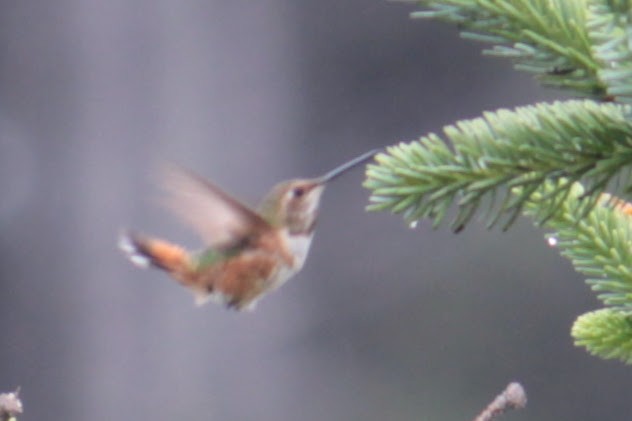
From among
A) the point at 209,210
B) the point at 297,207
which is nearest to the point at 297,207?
the point at 297,207

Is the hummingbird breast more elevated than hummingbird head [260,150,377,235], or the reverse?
hummingbird head [260,150,377,235]

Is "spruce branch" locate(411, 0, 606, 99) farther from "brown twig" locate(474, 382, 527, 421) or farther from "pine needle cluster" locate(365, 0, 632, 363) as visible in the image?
"brown twig" locate(474, 382, 527, 421)

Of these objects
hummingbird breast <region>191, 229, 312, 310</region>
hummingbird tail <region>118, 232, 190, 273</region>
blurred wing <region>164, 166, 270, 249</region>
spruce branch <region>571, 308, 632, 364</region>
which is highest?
hummingbird tail <region>118, 232, 190, 273</region>

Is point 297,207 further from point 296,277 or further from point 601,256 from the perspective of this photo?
point 296,277

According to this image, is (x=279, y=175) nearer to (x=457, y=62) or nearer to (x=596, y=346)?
(x=457, y=62)

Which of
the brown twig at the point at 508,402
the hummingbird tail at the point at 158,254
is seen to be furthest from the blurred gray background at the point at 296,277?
the brown twig at the point at 508,402

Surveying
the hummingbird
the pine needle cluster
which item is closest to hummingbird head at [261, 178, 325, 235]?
the hummingbird
